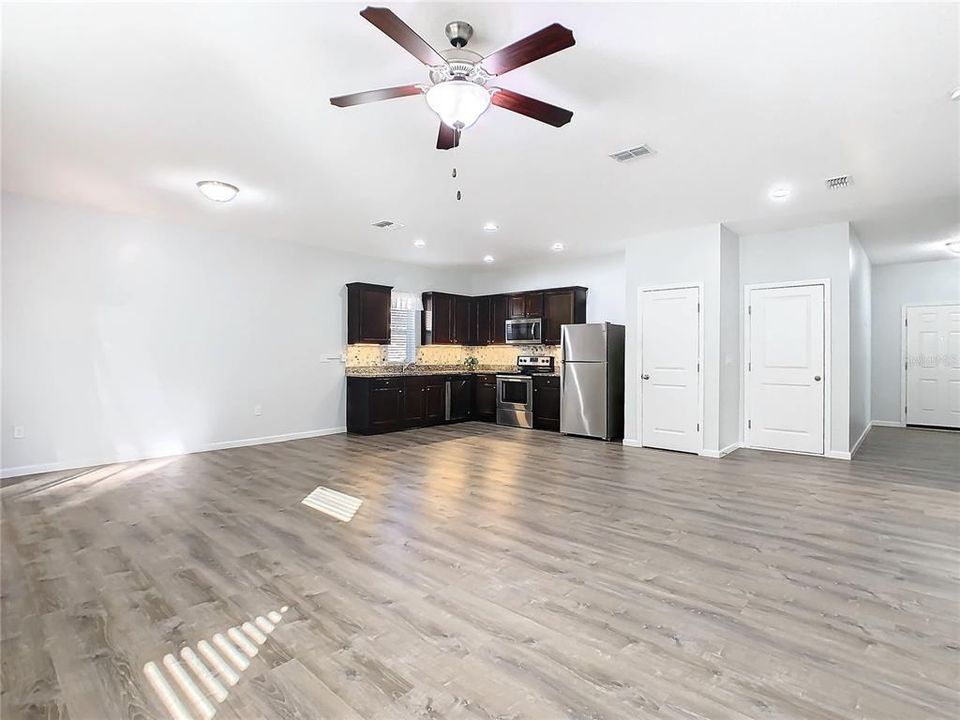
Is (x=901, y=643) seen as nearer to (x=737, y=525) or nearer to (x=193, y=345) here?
(x=737, y=525)

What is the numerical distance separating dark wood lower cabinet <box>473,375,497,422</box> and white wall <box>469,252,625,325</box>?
178cm

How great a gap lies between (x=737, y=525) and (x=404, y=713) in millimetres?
2803

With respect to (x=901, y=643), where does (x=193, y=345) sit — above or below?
above

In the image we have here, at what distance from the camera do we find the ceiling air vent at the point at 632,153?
3.77 meters

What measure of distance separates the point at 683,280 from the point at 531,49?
471 centimetres

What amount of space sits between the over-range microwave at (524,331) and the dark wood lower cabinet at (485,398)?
784 millimetres

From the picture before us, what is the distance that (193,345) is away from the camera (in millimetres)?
6121

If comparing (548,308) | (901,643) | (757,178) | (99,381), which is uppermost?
(757,178)

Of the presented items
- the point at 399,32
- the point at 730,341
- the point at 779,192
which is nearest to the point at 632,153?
the point at 779,192

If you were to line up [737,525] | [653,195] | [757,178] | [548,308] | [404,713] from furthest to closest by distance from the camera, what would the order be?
1. [548,308]
2. [653,195]
3. [757,178]
4. [737,525]
5. [404,713]

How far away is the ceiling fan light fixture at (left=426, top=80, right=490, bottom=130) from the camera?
246 cm

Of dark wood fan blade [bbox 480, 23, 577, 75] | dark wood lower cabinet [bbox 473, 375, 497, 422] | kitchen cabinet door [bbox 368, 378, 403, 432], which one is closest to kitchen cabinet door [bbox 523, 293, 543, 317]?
dark wood lower cabinet [bbox 473, 375, 497, 422]

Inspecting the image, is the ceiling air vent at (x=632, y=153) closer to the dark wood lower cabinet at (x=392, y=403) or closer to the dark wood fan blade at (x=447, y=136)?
the dark wood fan blade at (x=447, y=136)

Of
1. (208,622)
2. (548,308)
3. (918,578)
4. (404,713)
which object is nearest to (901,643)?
(918,578)
